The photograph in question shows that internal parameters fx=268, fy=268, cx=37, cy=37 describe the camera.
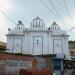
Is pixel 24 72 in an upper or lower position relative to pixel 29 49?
lower

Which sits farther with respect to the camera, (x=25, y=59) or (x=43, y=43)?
(x=43, y=43)

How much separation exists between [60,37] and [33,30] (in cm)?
607

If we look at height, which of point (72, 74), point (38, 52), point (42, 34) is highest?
point (42, 34)

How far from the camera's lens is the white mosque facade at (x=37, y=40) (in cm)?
5791

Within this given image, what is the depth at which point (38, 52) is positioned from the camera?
189ft

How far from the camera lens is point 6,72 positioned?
17.8 metres

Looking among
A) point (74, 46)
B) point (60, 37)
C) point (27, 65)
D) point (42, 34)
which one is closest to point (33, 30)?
point (42, 34)

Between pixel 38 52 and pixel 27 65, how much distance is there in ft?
115

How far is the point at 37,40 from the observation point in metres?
58.4

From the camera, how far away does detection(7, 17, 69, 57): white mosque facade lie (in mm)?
57906

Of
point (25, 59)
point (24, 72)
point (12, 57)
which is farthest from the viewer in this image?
point (25, 59)

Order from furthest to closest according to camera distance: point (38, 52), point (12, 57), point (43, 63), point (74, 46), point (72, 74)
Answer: point (74, 46) < point (38, 52) < point (43, 63) < point (72, 74) < point (12, 57)

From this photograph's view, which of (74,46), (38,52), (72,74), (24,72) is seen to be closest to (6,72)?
(24,72)

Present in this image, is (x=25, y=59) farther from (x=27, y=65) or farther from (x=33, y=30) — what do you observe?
(x=33, y=30)
